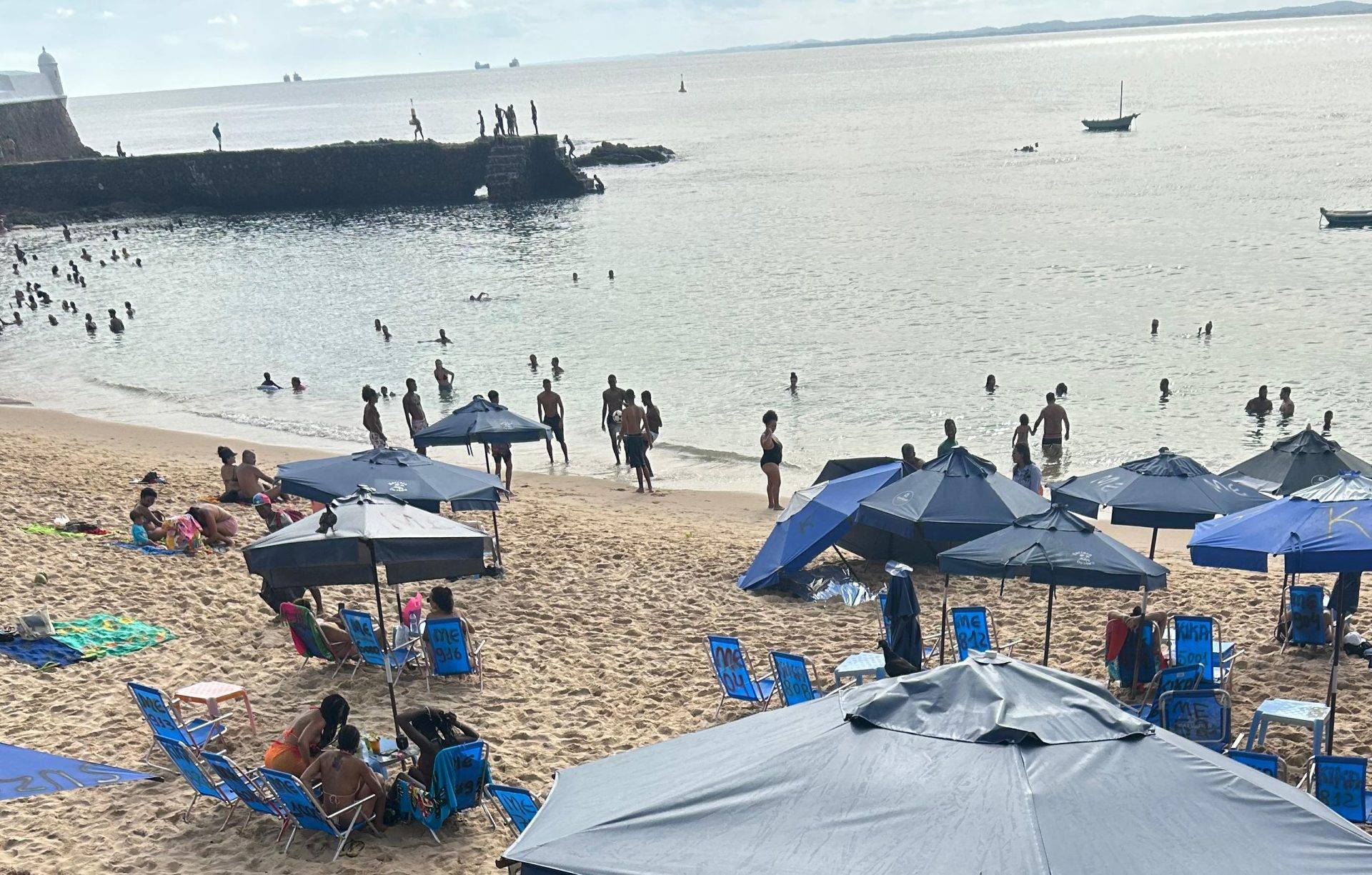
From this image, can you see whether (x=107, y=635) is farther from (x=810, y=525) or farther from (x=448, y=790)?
(x=810, y=525)

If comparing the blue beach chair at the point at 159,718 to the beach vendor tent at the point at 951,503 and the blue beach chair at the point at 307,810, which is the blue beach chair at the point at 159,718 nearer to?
the blue beach chair at the point at 307,810

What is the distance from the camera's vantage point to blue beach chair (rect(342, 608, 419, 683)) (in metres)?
9.04

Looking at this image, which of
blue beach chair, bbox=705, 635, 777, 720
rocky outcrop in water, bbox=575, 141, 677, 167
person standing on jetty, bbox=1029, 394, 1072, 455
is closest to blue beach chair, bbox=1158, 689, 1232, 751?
blue beach chair, bbox=705, 635, 777, 720

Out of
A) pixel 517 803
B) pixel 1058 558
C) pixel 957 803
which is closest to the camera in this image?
pixel 957 803

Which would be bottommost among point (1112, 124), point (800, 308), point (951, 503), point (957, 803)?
point (800, 308)

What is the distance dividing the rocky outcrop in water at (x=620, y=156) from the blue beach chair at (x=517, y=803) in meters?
84.6

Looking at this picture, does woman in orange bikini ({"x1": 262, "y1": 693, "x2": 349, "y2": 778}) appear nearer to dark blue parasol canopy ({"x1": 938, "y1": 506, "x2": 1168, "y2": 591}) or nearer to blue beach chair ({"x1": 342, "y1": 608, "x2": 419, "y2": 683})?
blue beach chair ({"x1": 342, "y1": 608, "x2": 419, "y2": 683})

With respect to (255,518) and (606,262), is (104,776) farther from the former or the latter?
(606,262)

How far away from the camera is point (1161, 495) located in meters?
9.92

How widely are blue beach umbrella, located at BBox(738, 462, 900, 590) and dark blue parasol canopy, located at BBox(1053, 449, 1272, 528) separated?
1.94 m

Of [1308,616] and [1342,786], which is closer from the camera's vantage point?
[1342,786]

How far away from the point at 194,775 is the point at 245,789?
0.53 metres

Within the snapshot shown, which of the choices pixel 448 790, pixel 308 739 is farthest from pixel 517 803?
pixel 308 739

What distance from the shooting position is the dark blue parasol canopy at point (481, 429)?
1352cm
